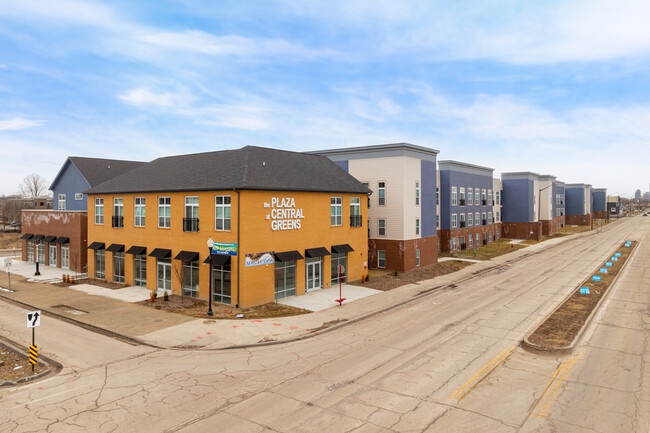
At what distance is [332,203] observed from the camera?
30.9 m

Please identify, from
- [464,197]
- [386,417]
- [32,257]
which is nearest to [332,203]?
[386,417]

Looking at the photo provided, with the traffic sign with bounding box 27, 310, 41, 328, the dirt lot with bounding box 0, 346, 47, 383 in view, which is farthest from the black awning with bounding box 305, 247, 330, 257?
the dirt lot with bounding box 0, 346, 47, 383

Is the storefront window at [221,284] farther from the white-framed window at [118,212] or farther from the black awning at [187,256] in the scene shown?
the white-framed window at [118,212]

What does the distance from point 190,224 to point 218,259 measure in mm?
4307

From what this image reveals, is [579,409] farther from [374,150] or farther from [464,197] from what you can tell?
[464,197]

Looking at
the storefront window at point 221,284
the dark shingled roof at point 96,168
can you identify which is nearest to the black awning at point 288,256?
the storefront window at point 221,284

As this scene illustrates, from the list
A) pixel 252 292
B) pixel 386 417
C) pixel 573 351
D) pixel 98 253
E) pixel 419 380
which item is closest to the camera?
pixel 386 417

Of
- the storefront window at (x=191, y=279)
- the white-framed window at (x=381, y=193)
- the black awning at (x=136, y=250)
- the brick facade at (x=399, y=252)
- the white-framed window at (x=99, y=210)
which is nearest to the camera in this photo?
the storefront window at (x=191, y=279)

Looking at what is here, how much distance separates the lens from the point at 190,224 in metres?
27.0

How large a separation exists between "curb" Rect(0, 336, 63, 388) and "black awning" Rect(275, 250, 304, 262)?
513 inches

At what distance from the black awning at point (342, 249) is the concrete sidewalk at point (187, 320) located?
3064 millimetres

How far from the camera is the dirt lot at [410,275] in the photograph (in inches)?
1252

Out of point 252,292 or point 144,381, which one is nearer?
point 144,381

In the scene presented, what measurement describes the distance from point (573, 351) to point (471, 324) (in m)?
4.83
